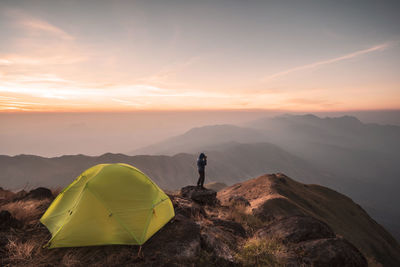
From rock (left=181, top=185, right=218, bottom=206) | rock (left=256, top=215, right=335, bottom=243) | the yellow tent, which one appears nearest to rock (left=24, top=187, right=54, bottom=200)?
the yellow tent

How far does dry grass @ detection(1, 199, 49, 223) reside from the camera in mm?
7048

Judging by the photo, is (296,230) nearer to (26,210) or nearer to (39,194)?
(26,210)

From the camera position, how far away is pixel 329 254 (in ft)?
18.2

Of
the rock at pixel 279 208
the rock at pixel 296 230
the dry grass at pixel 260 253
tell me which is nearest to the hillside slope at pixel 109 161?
the rock at pixel 279 208

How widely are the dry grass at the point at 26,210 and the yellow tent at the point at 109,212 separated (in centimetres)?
94

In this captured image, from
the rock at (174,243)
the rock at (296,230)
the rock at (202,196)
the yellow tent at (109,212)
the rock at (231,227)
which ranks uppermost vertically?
the yellow tent at (109,212)

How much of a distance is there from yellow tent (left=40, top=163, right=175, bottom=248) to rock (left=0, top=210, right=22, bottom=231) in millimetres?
828

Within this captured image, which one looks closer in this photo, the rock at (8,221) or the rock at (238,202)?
the rock at (8,221)

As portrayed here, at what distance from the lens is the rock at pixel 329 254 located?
17.8ft

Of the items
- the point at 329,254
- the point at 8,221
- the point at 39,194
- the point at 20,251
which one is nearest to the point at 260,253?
the point at 329,254

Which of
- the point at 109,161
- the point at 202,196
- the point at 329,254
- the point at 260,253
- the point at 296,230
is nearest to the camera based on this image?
the point at 329,254

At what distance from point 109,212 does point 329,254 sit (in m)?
6.96

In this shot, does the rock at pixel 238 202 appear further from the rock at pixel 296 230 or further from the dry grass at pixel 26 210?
the dry grass at pixel 26 210

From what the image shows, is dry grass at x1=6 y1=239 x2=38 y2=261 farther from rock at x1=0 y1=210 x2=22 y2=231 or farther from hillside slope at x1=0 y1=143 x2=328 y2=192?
hillside slope at x1=0 y1=143 x2=328 y2=192
